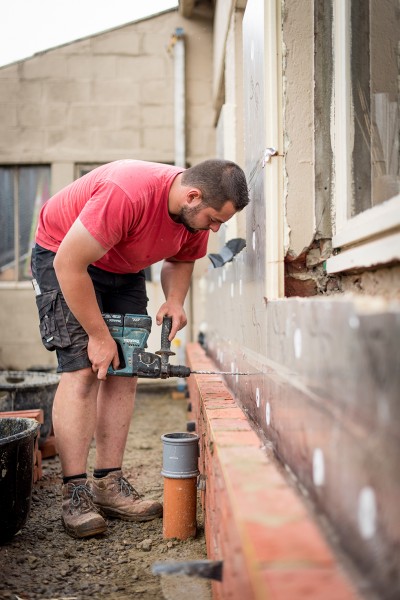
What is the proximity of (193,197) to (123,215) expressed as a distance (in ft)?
0.96

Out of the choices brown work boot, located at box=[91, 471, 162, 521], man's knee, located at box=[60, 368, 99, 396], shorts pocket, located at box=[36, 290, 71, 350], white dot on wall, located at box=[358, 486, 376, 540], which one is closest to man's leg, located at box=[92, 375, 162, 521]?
brown work boot, located at box=[91, 471, 162, 521]

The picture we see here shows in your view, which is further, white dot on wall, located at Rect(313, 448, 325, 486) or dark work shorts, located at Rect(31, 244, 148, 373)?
dark work shorts, located at Rect(31, 244, 148, 373)

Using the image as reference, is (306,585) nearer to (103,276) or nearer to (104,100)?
(103,276)

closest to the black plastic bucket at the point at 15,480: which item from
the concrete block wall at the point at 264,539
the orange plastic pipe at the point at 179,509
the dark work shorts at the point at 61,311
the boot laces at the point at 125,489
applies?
the dark work shorts at the point at 61,311

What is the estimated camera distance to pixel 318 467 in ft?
4.23

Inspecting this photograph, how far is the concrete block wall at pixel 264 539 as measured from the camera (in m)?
0.91

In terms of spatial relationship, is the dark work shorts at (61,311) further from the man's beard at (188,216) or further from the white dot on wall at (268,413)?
the white dot on wall at (268,413)

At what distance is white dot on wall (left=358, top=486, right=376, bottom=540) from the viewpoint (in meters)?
0.96

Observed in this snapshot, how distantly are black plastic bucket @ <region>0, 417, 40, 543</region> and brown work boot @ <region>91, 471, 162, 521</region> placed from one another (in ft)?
1.30

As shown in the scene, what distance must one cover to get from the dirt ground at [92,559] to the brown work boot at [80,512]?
5cm

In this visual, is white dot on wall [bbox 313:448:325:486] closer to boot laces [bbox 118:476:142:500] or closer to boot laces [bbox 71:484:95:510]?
boot laces [bbox 71:484:95:510]

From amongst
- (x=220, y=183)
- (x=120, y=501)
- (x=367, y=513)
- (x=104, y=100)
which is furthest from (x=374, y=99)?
(x=104, y=100)

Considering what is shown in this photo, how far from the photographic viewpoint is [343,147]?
1.83 m

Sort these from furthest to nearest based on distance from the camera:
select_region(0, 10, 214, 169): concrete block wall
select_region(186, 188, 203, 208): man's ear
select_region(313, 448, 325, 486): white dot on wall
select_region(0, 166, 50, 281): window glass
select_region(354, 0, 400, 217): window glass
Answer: select_region(0, 166, 50, 281): window glass < select_region(0, 10, 214, 169): concrete block wall < select_region(186, 188, 203, 208): man's ear < select_region(354, 0, 400, 217): window glass < select_region(313, 448, 325, 486): white dot on wall
